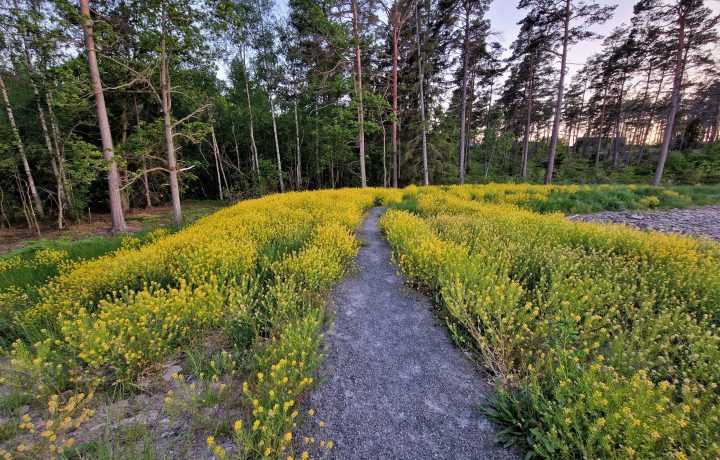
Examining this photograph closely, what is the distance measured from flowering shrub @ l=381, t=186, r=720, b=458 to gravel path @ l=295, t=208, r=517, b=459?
268 mm

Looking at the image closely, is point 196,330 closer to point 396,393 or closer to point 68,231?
point 396,393

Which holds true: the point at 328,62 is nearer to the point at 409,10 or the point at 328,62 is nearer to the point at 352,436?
the point at 409,10

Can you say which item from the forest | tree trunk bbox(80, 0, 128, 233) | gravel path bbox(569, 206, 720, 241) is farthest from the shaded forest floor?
gravel path bbox(569, 206, 720, 241)

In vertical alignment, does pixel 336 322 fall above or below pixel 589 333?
below

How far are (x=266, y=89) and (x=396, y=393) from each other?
2700 centimetres

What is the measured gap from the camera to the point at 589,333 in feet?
8.98

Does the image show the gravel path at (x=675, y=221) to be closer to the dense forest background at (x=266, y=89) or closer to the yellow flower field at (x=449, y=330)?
the yellow flower field at (x=449, y=330)

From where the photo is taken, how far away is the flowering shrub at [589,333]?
1687mm

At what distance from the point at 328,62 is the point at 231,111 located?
12.9 meters

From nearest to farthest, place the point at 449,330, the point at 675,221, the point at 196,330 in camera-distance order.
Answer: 1. the point at 196,330
2. the point at 449,330
3. the point at 675,221

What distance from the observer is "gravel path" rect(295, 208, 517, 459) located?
78.9 inches

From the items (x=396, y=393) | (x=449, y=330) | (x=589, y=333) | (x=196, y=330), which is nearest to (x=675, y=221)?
(x=589, y=333)

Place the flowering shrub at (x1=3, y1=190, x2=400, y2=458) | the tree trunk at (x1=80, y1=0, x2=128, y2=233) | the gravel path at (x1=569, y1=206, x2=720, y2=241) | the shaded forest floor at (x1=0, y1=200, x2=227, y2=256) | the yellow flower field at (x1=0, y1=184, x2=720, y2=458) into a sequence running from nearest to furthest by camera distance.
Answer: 1. the yellow flower field at (x1=0, y1=184, x2=720, y2=458)
2. the flowering shrub at (x1=3, y1=190, x2=400, y2=458)
3. the gravel path at (x1=569, y1=206, x2=720, y2=241)
4. the tree trunk at (x1=80, y1=0, x2=128, y2=233)
5. the shaded forest floor at (x1=0, y1=200, x2=227, y2=256)

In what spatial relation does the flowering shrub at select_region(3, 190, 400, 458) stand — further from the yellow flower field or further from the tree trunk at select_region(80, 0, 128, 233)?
the tree trunk at select_region(80, 0, 128, 233)
